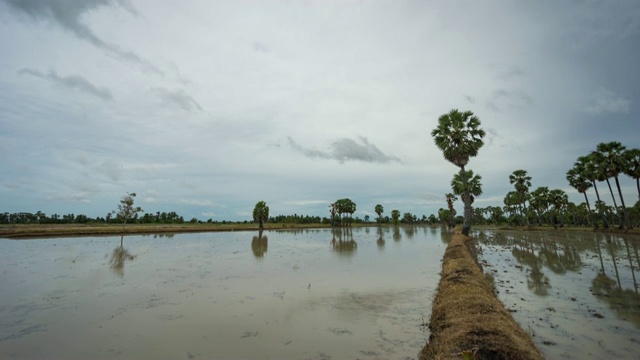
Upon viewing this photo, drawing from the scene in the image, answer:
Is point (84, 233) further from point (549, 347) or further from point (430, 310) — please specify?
point (549, 347)

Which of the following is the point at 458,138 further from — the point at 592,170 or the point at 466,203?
the point at 592,170

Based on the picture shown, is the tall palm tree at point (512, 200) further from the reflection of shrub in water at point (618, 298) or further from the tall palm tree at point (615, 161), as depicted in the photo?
the reflection of shrub in water at point (618, 298)

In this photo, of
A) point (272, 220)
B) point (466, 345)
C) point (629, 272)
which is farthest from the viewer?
point (272, 220)

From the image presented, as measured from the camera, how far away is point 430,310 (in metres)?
11.1

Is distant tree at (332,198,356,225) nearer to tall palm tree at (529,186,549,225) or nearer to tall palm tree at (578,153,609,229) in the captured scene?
tall palm tree at (529,186,549,225)

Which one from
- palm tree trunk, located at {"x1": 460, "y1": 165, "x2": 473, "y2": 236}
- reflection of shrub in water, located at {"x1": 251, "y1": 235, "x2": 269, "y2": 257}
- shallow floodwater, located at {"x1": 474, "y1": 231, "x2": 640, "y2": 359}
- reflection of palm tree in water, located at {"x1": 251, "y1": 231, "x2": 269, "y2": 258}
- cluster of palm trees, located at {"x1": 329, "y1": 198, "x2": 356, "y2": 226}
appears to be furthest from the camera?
cluster of palm trees, located at {"x1": 329, "y1": 198, "x2": 356, "y2": 226}

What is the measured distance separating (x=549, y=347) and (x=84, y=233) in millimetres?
68979

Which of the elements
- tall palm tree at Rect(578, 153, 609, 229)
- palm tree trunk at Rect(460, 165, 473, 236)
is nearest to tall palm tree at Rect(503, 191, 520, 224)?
tall palm tree at Rect(578, 153, 609, 229)

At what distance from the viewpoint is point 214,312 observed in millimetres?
11102

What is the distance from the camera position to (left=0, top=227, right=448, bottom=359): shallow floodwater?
7945mm

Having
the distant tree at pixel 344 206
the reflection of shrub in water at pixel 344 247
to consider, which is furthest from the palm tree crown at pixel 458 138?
the distant tree at pixel 344 206

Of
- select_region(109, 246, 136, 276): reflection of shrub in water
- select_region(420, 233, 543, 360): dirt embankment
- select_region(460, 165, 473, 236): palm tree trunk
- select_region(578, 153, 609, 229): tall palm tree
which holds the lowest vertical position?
select_region(420, 233, 543, 360): dirt embankment

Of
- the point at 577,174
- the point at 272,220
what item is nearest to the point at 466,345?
the point at 577,174

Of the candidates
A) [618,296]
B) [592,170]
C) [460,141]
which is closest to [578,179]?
[592,170]
